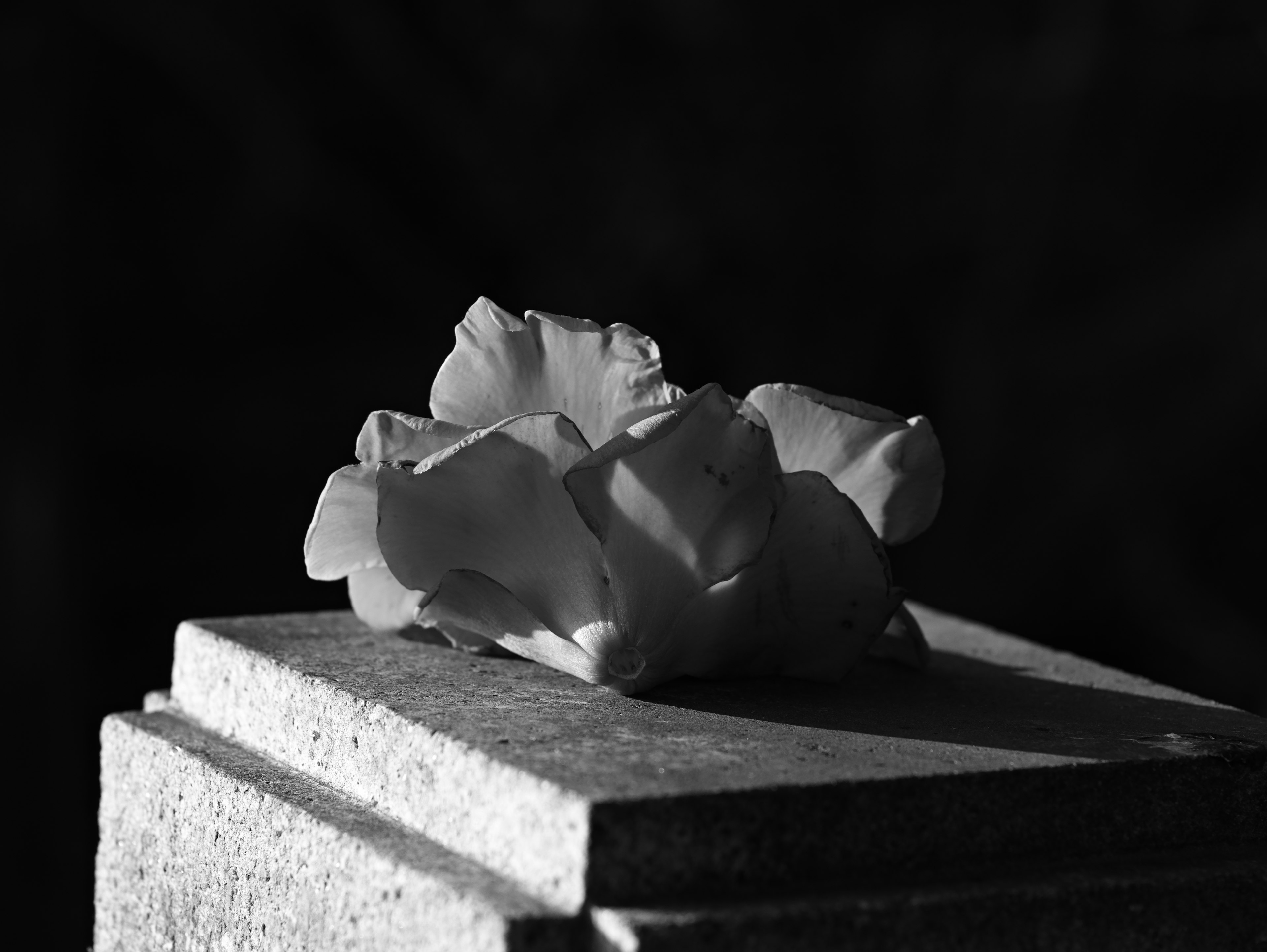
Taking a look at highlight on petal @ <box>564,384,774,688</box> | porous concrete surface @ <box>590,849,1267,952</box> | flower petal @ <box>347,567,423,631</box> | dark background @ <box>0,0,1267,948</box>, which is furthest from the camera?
dark background @ <box>0,0,1267,948</box>

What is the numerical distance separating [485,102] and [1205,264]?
117 cm

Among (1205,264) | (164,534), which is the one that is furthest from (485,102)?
(1205,264)

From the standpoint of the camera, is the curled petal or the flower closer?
the flower

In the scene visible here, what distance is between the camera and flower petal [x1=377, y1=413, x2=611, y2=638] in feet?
1.90

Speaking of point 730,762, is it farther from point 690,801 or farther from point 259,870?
point 259,870

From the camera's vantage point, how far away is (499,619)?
627 mm

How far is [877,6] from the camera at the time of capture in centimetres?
250

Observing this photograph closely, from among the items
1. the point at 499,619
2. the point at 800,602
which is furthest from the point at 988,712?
the point at 499,619

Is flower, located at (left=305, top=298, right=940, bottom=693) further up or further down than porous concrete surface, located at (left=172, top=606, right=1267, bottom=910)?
further up

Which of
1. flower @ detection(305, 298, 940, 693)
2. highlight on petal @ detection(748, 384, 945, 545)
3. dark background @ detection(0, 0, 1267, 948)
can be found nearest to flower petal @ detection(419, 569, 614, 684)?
flower @ detection(305, 298, 940, 693)

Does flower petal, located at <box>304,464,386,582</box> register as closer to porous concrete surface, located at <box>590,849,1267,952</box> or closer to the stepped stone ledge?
the stepped stone ledge

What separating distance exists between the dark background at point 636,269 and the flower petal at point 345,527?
4.99 feet

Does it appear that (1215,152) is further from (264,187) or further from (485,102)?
(264,187)

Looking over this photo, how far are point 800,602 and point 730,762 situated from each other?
14 cm
